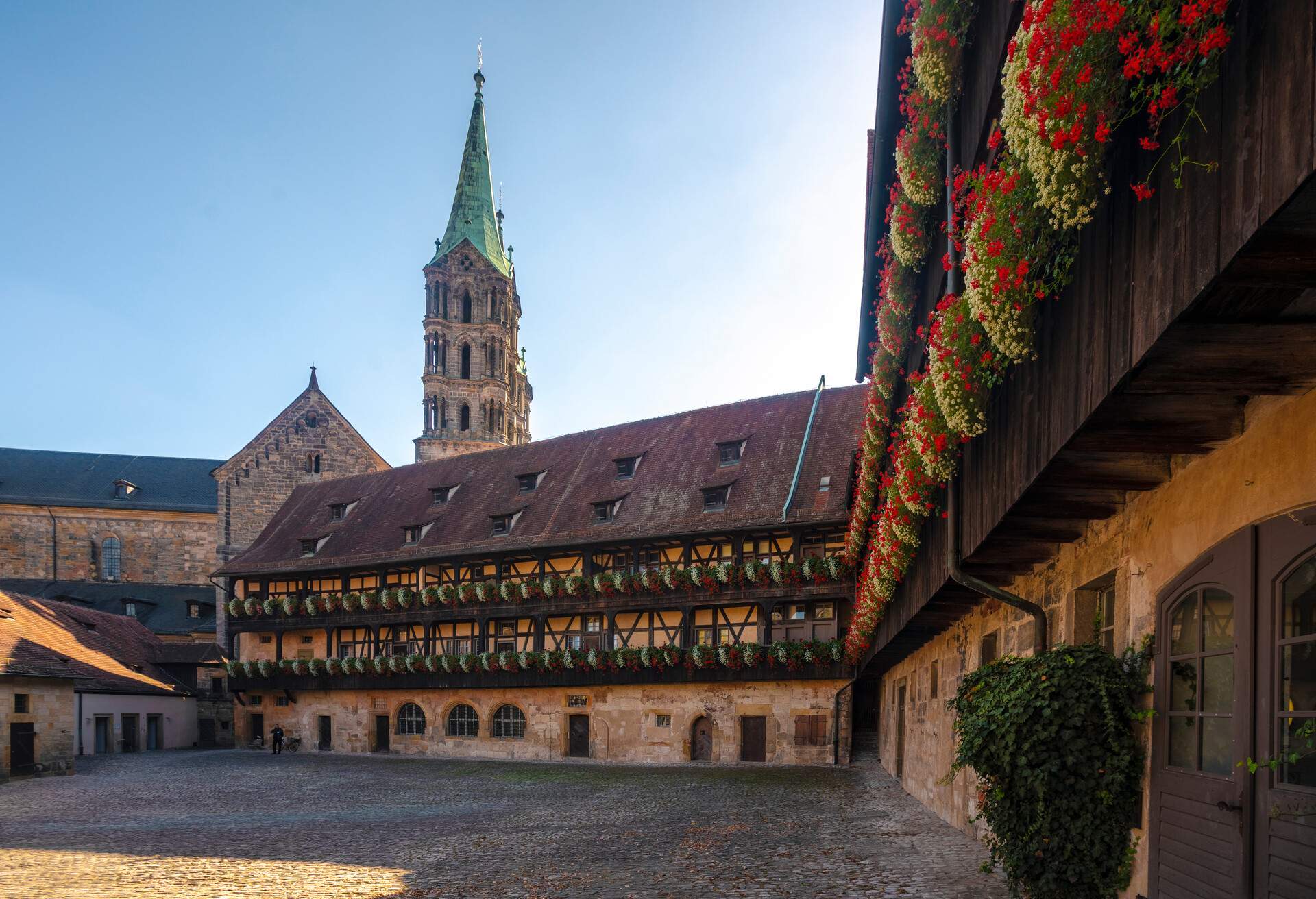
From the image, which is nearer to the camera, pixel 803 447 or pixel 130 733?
pixel 803 447

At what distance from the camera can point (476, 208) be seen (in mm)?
64562

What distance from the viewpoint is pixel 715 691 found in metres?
26.7

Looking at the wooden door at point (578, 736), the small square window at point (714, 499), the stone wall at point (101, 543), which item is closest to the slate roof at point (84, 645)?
the stone wall at point (101, 543)

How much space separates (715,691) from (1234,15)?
2518 cm

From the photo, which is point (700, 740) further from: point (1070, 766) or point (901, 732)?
point (1070, 766)

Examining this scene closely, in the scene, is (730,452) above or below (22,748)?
above

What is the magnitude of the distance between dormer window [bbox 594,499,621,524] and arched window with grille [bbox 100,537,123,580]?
3711cm

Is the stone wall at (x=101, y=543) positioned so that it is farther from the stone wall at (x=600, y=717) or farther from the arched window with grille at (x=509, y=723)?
the arched window with grille at (x=509, y=723)

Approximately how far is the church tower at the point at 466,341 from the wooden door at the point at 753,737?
3669 cm

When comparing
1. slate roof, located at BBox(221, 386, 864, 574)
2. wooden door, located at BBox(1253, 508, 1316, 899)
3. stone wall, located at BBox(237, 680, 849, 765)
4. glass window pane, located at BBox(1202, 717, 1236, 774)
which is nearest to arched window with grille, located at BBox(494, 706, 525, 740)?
stone wall, located at BBox(237, 680, 849, 765)

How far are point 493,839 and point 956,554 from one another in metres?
7.93

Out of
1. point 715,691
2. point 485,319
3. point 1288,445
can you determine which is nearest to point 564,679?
point 715,691

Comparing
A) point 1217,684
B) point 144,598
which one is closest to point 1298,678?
point 1217,684

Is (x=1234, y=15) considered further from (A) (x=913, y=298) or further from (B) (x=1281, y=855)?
(A) (x=913, y=298)
